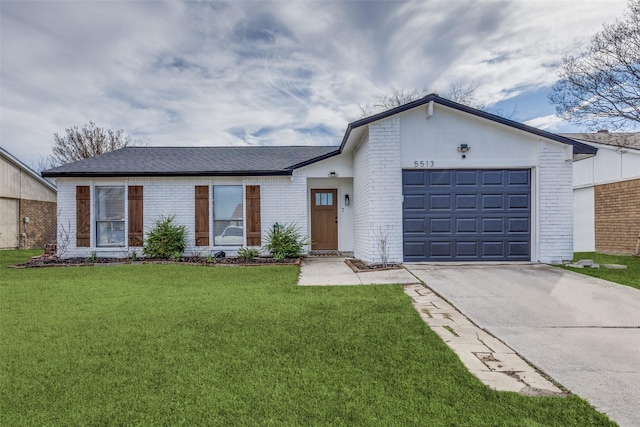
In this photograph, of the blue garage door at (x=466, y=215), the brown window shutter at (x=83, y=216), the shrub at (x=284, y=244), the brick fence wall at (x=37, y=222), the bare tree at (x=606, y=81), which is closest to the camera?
the blue garage door at (x=466, y=215)

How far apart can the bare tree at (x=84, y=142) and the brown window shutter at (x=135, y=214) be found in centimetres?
1444

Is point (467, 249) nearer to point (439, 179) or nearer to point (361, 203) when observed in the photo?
point (439, 179)

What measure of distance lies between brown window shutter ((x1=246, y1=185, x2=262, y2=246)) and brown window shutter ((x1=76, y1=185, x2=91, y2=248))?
4.90m

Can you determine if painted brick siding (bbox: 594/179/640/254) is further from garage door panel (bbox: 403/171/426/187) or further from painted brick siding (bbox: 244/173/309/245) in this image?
painted brick siding (bbox: 244/173/309/245)

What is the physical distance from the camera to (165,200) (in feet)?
35.6

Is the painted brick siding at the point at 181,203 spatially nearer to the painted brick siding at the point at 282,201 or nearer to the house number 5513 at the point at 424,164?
the painted brick siding at the point at 282,201

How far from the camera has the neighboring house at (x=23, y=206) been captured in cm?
1552

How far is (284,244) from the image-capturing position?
998 centimetres

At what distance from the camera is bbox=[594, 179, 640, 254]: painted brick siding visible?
11.3 metres

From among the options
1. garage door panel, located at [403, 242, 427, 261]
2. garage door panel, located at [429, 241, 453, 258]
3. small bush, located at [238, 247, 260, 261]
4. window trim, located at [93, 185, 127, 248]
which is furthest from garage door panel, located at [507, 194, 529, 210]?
window trim, located at [93, 185, 127, 248]

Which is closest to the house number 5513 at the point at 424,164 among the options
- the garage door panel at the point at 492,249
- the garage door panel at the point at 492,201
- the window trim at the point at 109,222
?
the garage door panel at the point at 492,201

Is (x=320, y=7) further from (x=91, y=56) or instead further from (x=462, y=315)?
(x=462, y=315)

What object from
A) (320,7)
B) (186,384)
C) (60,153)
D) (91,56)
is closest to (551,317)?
(186,384)

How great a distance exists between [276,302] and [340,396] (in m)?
2.87
